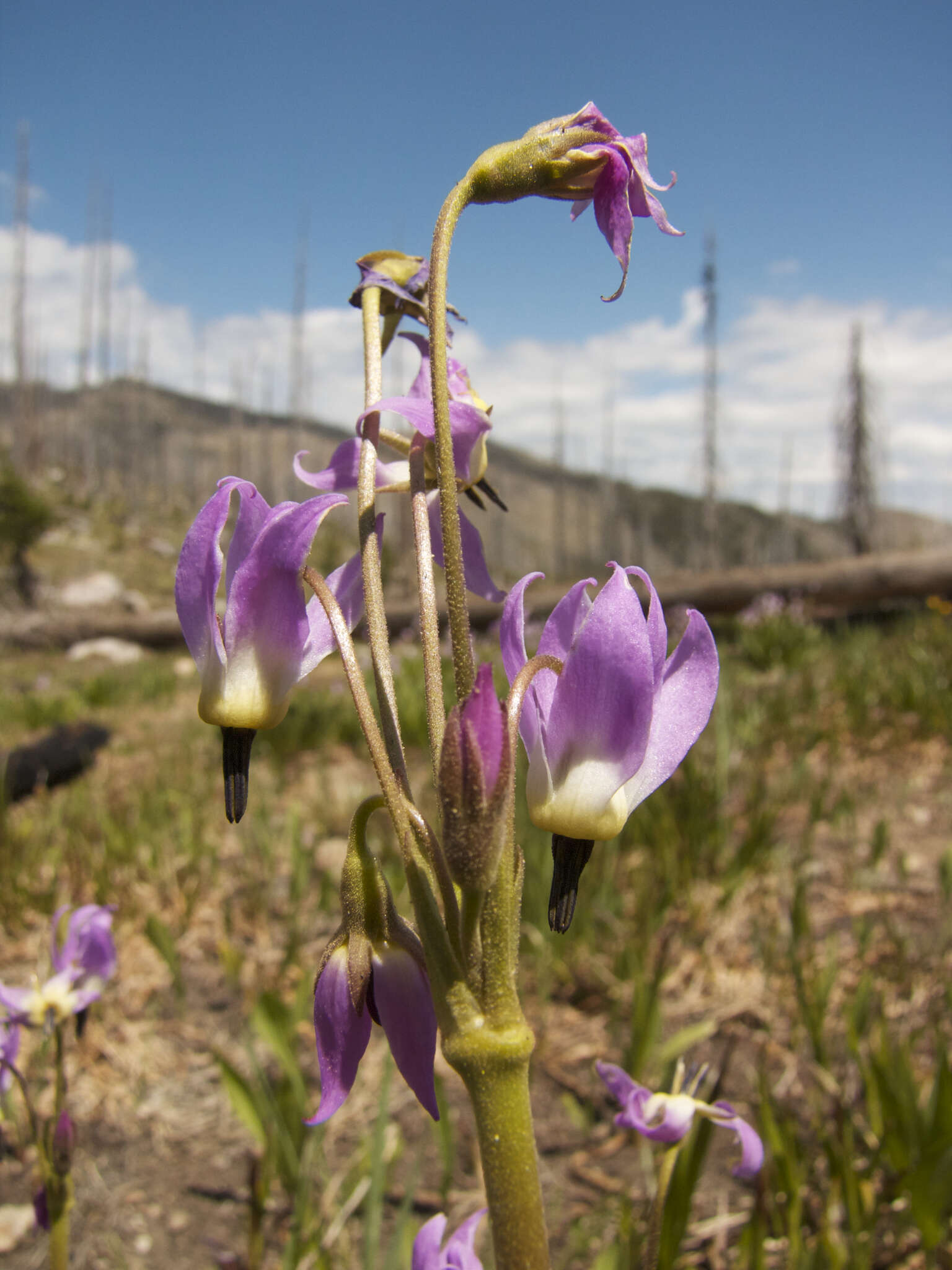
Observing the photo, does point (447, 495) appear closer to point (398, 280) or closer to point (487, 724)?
point (487, 724)

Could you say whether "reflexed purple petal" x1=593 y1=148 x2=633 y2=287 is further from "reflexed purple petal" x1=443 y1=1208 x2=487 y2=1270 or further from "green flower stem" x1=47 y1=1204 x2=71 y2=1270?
"green flower stem" x1=47 y1=1204 x2=71 y2=1270

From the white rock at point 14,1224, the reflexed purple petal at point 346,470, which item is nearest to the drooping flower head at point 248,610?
the reflexed purple petal at point 346,470

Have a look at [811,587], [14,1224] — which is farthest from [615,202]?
[811,587]

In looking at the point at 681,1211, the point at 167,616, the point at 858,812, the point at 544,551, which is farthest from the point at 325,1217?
the point at 544,551

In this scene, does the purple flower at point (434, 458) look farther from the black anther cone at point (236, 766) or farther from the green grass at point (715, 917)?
the green grass at point (715, 917)

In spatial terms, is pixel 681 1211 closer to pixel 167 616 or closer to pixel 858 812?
pixel 858 812

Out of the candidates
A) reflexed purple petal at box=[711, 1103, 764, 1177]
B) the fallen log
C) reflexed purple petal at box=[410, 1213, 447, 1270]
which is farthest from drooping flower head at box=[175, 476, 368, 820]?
the fallen log

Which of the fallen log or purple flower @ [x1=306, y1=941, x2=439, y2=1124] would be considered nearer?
purple flower @ [x1=306, y1=941, x2=439, y2=1124]
